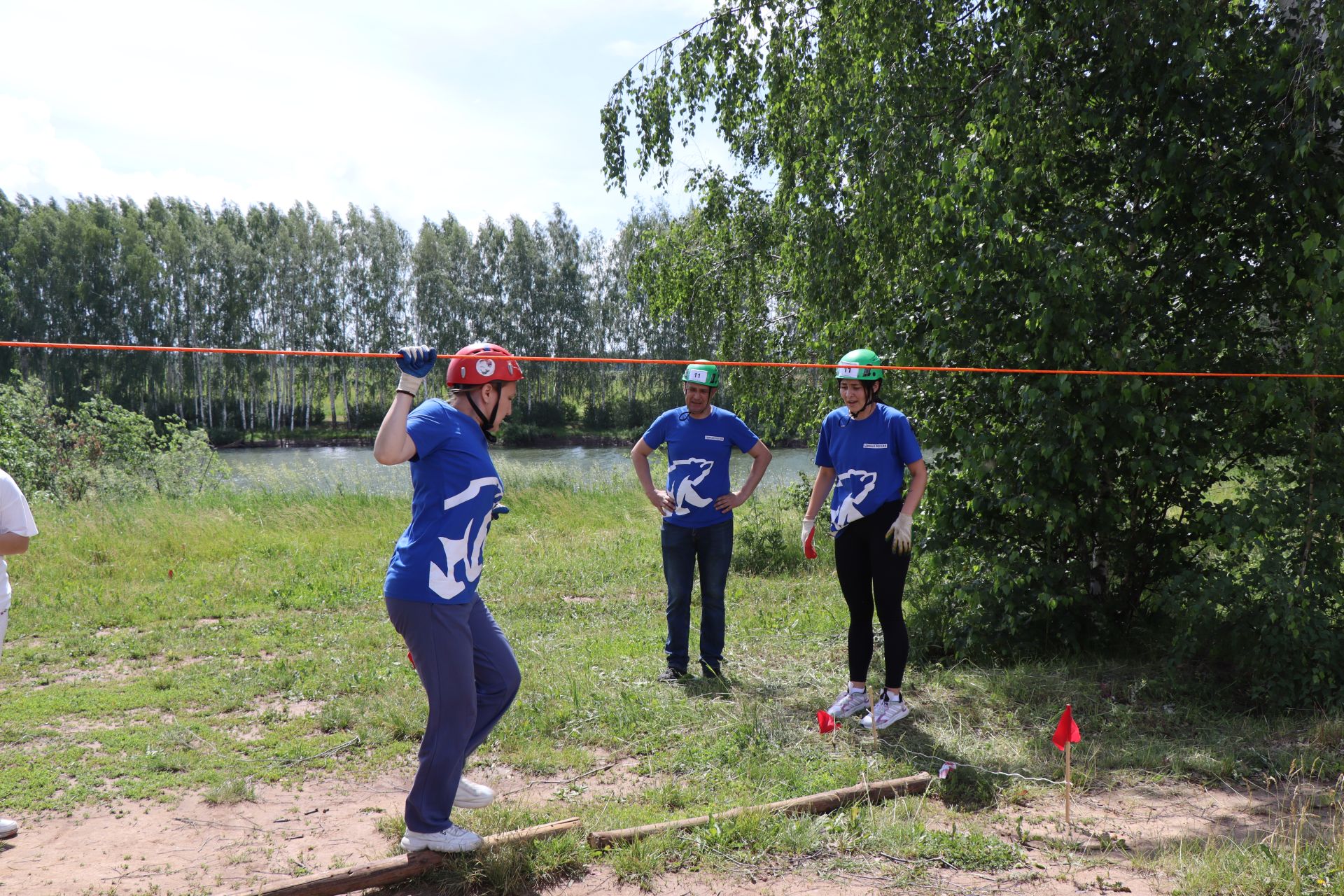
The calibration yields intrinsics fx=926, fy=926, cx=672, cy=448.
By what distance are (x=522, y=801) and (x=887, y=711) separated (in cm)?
208

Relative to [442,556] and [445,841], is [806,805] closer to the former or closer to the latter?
[445,841]

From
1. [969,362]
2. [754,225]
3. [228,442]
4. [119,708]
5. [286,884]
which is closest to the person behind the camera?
[286,884]

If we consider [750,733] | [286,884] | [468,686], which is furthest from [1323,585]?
[286,884]

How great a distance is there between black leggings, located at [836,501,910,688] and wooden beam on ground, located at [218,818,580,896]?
234 centimetres

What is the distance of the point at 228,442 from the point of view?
41031 millimetres

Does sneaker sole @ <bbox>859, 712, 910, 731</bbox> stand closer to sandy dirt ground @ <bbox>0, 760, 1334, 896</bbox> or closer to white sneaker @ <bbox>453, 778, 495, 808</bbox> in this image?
sandy dirt ground @ <bbox>0, 760, 1334, 896</bbox>

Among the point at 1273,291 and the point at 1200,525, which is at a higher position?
the point at 1273,291

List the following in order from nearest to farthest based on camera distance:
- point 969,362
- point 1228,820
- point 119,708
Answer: point 1228,820, point 119,708, point 969,362

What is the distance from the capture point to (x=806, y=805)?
3.90 meters

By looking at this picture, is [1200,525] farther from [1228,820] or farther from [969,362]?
[1228,820]

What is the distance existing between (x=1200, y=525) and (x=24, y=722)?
697cm

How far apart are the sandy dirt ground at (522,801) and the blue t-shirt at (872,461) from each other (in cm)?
167

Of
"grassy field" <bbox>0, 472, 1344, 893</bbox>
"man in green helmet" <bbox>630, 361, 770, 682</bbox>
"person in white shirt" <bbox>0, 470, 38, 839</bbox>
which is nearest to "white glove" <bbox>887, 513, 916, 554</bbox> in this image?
"grassy field" <bbox>0, 472, 1344, 893</bbox>

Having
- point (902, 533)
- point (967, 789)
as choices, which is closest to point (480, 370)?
point (902, 533)
